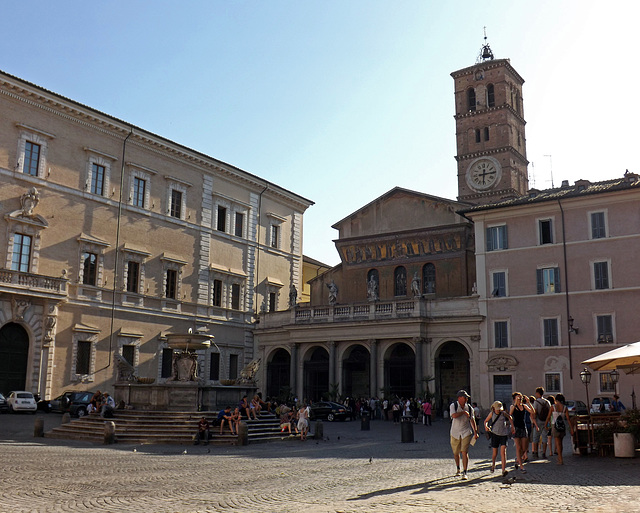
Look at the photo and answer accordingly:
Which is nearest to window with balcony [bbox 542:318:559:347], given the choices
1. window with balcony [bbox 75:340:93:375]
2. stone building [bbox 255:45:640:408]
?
stone building [bbox 255:45:640:408]

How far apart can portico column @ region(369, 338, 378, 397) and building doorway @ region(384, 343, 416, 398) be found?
63cm

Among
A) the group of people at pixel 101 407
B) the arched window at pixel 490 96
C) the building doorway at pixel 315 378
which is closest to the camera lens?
the group of people at pixel 101 407

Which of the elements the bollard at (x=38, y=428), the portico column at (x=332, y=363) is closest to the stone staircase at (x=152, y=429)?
the bollard at (x=38, y=428)

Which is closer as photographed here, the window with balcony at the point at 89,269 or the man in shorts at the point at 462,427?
the man in shorts at the point at 462,427

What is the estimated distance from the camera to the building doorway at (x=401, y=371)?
40.6 metres

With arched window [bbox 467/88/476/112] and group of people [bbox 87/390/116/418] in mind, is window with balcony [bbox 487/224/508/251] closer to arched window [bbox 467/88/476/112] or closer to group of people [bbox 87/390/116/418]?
group of people [bbox 87/390/116/418]

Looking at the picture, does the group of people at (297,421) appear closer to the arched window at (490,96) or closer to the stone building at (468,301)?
the stone building at (468,301)

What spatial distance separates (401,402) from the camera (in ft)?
127

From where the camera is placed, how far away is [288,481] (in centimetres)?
1278

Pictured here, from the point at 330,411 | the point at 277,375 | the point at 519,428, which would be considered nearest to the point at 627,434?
the point at 519,428

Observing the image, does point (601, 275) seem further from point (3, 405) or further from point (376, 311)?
point (3, 405)

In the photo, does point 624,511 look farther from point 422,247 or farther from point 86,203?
point 422,247

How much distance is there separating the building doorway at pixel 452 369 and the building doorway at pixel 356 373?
4482 millimetres

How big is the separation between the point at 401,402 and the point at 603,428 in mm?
22263
